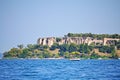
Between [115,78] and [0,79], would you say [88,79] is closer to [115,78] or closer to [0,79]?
[115,78]

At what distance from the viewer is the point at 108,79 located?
8094cm

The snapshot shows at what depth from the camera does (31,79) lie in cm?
8181

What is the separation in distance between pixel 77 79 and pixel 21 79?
10221 mm

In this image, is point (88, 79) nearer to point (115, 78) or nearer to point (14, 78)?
point (115, 78)

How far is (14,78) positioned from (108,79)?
1729 cm

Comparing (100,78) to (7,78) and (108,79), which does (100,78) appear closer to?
(108,79)

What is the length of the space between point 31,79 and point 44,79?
2.43m

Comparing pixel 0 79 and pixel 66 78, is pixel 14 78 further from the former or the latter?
pixel 66 78

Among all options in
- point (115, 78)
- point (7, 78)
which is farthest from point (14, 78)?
point (115, 78)

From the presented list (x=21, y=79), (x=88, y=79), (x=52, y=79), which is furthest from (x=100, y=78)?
(x=21, y=79)

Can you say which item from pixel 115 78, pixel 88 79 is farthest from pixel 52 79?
pixel 115 78

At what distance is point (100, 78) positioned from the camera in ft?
274

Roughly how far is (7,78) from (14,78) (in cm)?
137

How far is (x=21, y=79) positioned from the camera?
266ft
